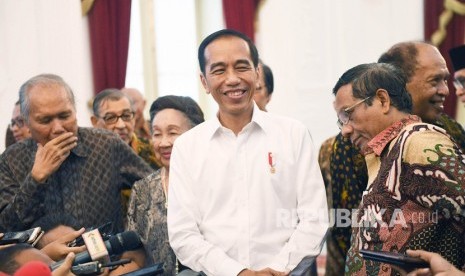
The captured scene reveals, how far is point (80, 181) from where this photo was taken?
10.4ft

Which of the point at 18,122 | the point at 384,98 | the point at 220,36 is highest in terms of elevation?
the point at 220,36

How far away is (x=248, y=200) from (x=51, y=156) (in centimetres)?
95

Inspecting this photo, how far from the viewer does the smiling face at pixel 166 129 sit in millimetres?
3070

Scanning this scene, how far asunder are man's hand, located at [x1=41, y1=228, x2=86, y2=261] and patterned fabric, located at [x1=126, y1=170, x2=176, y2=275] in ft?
1.19

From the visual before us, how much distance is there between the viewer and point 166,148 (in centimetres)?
306

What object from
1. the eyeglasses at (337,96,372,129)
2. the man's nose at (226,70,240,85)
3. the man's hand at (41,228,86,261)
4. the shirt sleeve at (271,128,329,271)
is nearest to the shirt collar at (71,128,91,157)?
the man's hand at (41,228,86,261)

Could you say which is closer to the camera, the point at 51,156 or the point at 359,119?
the point at 359,119

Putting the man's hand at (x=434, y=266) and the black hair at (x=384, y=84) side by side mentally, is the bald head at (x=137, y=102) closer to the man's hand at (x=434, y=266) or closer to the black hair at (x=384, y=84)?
the black hair at (x=384, y=84)

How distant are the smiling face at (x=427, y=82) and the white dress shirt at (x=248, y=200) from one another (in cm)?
60

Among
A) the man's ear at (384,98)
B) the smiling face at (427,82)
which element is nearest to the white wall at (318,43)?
the smiling face at (427,82)

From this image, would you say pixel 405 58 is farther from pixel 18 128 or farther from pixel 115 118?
pixel 18 128

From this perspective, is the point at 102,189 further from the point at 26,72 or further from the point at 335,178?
the point at 26,72

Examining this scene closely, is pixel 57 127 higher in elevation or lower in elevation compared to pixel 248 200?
higher

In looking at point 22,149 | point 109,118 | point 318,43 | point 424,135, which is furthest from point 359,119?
point 318,43
